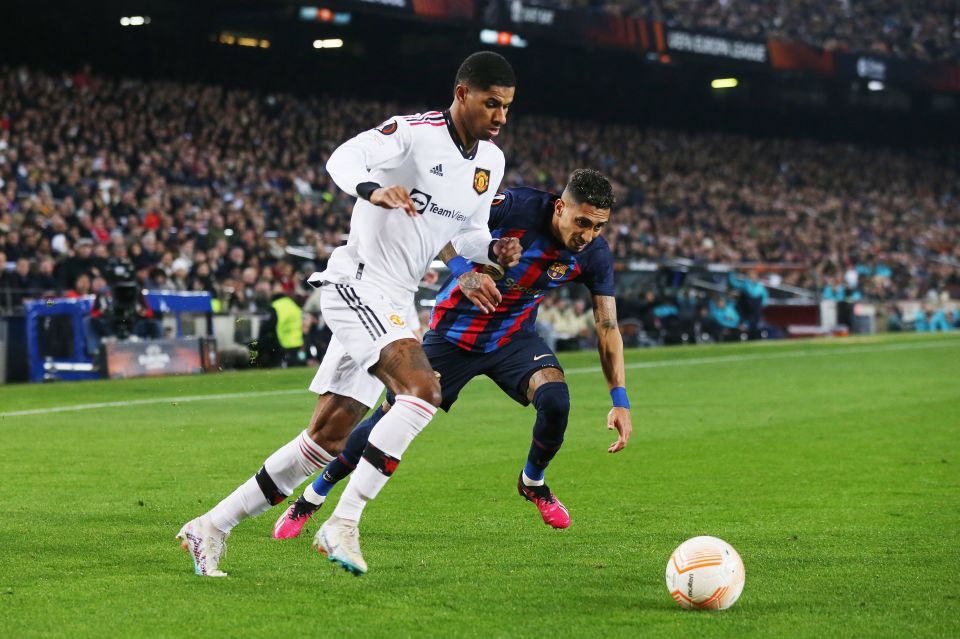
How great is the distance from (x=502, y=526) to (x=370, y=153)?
2600 millimetres

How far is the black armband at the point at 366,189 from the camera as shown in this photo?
5434mm

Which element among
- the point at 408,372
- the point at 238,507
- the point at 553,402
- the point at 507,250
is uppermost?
the point at 507,250

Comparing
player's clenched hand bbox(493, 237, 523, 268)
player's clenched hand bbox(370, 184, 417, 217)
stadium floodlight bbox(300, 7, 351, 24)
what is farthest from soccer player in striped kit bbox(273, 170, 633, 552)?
stadium floodlight bbox(300, 7, 351, 24)

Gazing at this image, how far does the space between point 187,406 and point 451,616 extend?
10376 millimetres

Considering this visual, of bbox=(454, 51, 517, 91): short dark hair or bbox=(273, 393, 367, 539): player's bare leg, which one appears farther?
bbox=(273, 393, 367, 539): player's bare leg

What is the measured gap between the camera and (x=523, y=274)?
732 cm

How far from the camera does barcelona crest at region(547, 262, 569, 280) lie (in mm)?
7281

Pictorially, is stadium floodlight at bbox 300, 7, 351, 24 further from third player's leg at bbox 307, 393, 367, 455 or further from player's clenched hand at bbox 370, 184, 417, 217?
player's clenched hand at bbox 370, 184, 417, 217

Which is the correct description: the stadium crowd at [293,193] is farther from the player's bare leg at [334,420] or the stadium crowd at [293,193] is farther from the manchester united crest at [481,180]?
the manchester united crest at [481,180]

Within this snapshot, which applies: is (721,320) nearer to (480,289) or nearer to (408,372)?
(480,289)

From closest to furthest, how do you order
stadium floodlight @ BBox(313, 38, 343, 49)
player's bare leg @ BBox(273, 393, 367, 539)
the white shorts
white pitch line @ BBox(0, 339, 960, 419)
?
the white shorts → player's bare leg @ BBox(273, 393, 367, 539) → white pitch line @ BBox(0, 339, 960, 419) → stadium floodlight @ BBox(313, 38, 343, 49)

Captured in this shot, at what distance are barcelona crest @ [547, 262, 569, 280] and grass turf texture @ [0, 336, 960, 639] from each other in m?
1.45

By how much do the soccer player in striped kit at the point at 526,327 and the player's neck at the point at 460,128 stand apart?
0.96m

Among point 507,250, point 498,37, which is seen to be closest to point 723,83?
point 498,37
